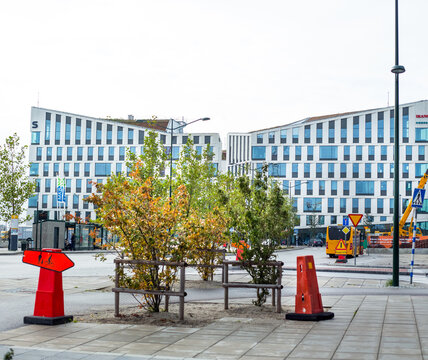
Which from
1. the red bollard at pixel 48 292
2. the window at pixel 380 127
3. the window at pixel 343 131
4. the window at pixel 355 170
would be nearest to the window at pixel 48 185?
the window at pixel 343 131

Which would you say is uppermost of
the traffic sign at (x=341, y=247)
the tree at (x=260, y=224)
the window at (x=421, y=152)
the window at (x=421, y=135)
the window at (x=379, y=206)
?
the window at (x=421, y=135)

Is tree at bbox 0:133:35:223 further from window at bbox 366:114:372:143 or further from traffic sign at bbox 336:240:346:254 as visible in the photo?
window at bbox 366:114:372:143

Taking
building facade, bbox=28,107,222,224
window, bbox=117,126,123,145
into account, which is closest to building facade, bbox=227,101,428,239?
building facade, bbox=28,107,222,224

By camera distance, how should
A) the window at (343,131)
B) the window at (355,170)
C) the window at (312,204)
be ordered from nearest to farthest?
the window at (343,131), the window at (355,170), the window at (312,204)

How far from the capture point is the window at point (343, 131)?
9456cm

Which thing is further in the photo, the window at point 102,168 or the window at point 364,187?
the window at point 102,168

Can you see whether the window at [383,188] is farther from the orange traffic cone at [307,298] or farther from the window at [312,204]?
the orange traffic cone at [307,298]

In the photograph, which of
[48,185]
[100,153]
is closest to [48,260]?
[100,153]

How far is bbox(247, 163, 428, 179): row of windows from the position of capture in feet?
306

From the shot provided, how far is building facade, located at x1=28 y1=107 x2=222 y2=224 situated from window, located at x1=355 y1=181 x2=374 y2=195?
26.1 meters

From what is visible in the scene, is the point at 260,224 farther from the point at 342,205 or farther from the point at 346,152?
the point at 342,205

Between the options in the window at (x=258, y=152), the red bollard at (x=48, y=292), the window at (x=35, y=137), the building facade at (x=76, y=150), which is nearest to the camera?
the red bollard at (x=48, y=292)

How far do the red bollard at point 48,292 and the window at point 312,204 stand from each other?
293 feet

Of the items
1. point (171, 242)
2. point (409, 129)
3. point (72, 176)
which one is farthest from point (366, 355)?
point (72, 176)
